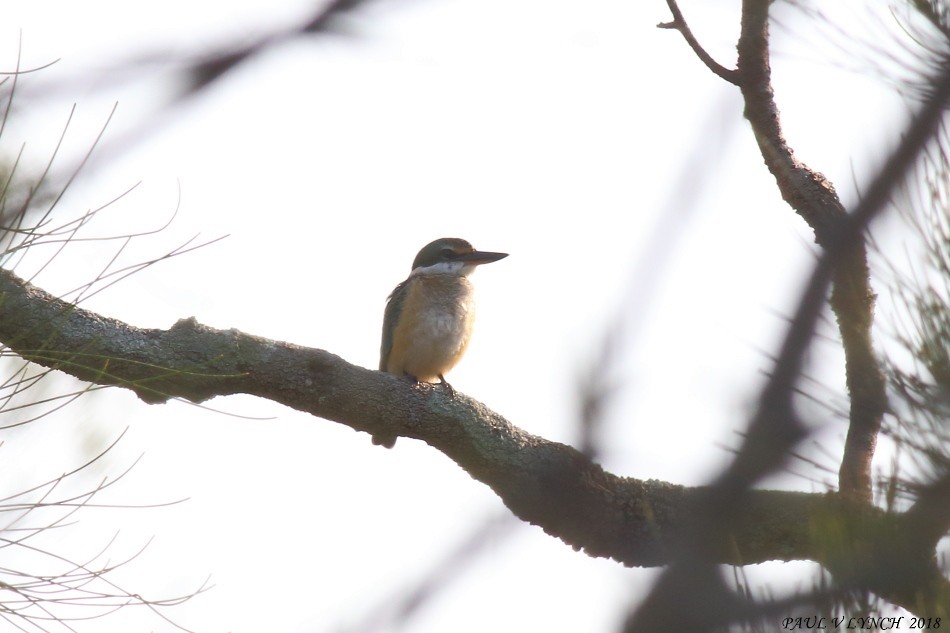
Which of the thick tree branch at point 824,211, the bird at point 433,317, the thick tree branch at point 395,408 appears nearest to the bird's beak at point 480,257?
the bird at point 433,317

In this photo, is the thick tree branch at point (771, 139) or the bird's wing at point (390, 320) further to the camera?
the bird's wing at point (390, 320)

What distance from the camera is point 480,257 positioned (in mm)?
7125

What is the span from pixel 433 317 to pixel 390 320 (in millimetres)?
568

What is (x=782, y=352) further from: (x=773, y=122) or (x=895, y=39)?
(x=773, y=122)

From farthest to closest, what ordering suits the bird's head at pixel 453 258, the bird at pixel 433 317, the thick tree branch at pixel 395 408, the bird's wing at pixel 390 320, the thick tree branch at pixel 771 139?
the bird's head at pixel 453 258 → the bird's wing at pixel 390 320 → the bird at pixel 433 317 → the thick tree branch at pixel 395 408 → the thick tree branch at pixel 771 139

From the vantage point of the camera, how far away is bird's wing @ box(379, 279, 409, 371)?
6562 mm

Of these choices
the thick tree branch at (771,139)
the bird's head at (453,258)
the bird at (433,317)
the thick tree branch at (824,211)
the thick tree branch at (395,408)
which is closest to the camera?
the thick tree branch at (824,211)

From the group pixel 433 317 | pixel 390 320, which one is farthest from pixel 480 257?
pixel 433 317

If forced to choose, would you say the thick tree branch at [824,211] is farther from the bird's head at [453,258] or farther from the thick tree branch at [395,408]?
the bird's head at [453,258]

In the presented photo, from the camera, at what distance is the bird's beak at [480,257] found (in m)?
7.09

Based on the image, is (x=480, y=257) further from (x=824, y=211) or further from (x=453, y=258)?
(x=824, y=211)

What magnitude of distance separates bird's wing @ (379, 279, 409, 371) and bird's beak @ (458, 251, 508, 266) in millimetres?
470

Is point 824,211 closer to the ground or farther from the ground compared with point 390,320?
closer to the ground

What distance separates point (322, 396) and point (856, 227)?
7.90 feet
